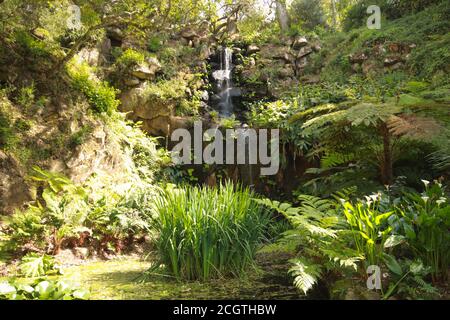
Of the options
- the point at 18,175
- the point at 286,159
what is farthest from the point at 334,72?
the point at 18,175

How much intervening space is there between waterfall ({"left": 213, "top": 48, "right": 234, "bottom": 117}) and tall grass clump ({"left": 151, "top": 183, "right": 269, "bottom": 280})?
6865 mm

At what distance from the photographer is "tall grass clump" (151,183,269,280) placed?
10.7 ft

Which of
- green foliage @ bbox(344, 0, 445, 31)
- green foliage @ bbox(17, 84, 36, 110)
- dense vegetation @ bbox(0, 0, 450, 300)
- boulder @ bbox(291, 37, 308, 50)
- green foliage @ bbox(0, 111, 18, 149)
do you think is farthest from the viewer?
boulder @ bbox(291, 37, 308, 50)

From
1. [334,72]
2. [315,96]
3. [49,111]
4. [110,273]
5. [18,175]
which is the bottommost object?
[110,273]

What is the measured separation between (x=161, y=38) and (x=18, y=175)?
707 centimetres

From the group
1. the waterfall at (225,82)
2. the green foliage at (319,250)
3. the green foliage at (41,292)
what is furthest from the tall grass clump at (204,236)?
the waterfall at (225,82)

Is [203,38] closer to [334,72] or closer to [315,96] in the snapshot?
[334,72]

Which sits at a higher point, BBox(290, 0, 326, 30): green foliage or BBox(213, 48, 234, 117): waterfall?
BBox(290, 0, 326, 30): green foliage

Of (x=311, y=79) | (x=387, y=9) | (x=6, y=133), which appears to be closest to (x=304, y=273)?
(x=6, y=133)

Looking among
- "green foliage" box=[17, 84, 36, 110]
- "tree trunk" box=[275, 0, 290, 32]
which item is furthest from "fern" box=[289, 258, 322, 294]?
"tree trunk" box=[275, 0, 290, 32]

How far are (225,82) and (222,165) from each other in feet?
12.5

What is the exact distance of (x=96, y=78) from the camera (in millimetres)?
8727

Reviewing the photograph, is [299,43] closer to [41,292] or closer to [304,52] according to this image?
[304,52]

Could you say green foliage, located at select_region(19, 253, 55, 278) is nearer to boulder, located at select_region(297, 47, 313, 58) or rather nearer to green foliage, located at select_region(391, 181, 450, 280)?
green foliage, located at select_region(391, 181, 450, 280)
